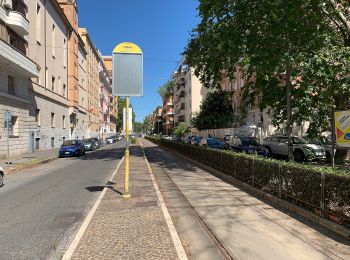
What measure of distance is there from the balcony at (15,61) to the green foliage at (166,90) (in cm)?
10014

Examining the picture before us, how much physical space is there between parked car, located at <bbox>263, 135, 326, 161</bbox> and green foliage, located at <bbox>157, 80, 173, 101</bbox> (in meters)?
103

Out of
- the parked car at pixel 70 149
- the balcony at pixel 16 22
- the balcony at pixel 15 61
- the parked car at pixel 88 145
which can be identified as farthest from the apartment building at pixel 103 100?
the balcony at pixel 16 22

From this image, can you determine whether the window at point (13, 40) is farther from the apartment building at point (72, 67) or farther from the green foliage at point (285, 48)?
the apartment building at point (72, 67)

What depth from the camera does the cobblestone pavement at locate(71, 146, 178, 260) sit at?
17.6 ft

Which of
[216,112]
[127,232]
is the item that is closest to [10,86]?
[127,232]

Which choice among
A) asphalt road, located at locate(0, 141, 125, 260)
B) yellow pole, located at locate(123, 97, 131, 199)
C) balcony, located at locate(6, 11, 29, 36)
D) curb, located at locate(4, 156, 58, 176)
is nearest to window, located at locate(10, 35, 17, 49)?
balcony, located at locate(6, 11, 29, 36)

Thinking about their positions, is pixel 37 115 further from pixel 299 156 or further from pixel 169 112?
pixel 169 112

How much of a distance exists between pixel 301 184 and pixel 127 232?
401cm

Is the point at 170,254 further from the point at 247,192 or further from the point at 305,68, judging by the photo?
the point at 305,68

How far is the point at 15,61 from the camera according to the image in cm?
2581

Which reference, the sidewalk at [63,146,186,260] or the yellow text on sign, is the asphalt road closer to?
the sidewalk at [63,146,186,260]

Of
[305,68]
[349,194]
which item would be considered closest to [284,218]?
[349,194]

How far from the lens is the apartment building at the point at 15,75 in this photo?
25.7 metres

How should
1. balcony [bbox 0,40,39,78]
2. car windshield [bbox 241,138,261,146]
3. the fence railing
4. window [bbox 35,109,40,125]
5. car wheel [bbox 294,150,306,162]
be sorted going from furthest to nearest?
window [bbox 35,109,40,125], car windshield [bbox 241,138,261,146], balcony [bbox 0,40,39,78], car wheel [bbox 294,150,306,162], the fence railing
